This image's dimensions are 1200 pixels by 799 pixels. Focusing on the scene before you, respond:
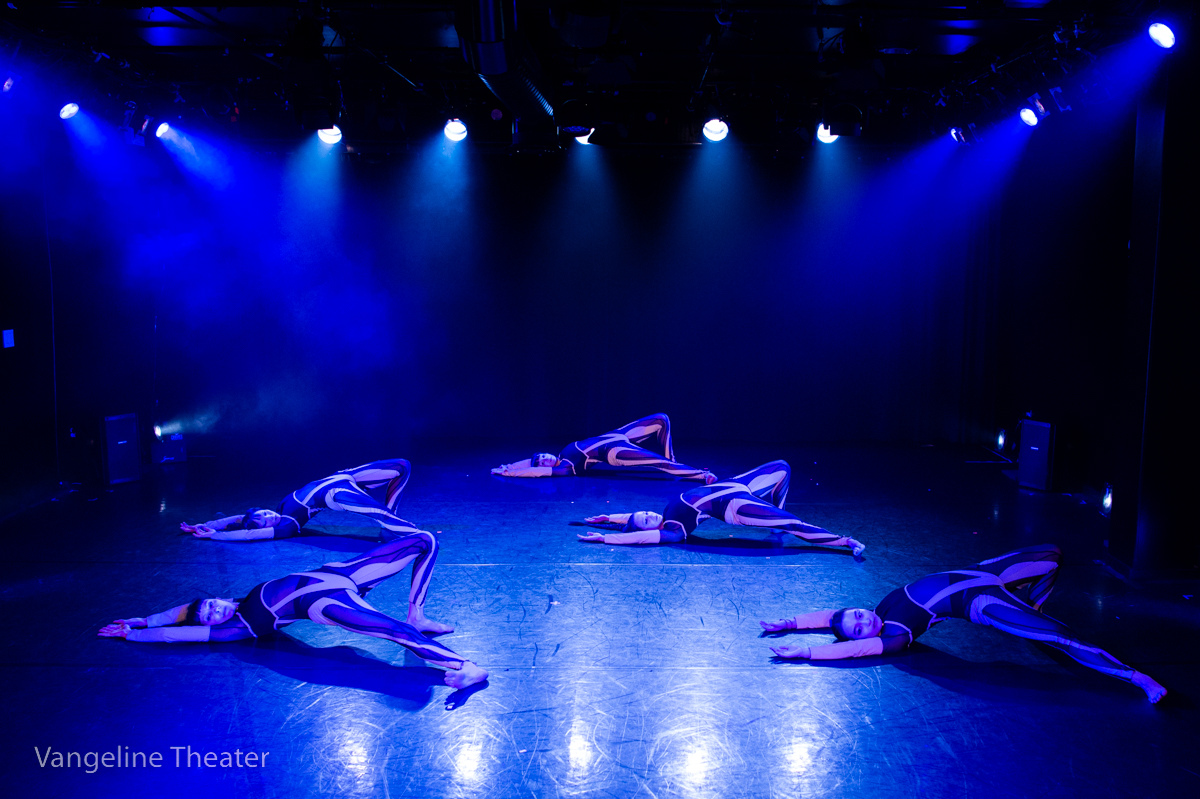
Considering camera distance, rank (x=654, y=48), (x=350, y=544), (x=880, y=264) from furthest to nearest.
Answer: (x=880, y=264) < (x=654, y=48) < (x=350, y=544)

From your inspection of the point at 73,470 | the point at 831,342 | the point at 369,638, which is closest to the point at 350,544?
the point at 369,638

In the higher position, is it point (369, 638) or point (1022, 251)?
point (1022, 251)

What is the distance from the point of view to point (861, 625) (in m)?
4.69

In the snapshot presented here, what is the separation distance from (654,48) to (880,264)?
4329 mm

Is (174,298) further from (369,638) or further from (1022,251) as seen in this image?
(1022,251)

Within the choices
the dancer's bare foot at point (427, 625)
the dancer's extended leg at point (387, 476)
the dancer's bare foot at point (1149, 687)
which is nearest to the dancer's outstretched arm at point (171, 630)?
the dancer's bare foot at point (427, 625)

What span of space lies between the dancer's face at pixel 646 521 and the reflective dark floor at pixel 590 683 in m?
0.32

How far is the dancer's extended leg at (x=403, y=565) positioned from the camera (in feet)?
15.6

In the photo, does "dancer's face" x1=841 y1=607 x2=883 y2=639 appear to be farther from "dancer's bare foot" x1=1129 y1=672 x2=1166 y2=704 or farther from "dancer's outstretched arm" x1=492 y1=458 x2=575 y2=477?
"dancer's outstretched arm" x1=492 y1=458 x2=575 y2=477

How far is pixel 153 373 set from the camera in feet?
32.7

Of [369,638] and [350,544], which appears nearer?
[369,638]

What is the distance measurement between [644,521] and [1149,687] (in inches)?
140

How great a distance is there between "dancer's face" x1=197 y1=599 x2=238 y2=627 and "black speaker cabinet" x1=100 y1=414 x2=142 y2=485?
176 inches

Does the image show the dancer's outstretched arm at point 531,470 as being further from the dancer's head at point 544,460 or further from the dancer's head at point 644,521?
the dancer's head at point 644,521
